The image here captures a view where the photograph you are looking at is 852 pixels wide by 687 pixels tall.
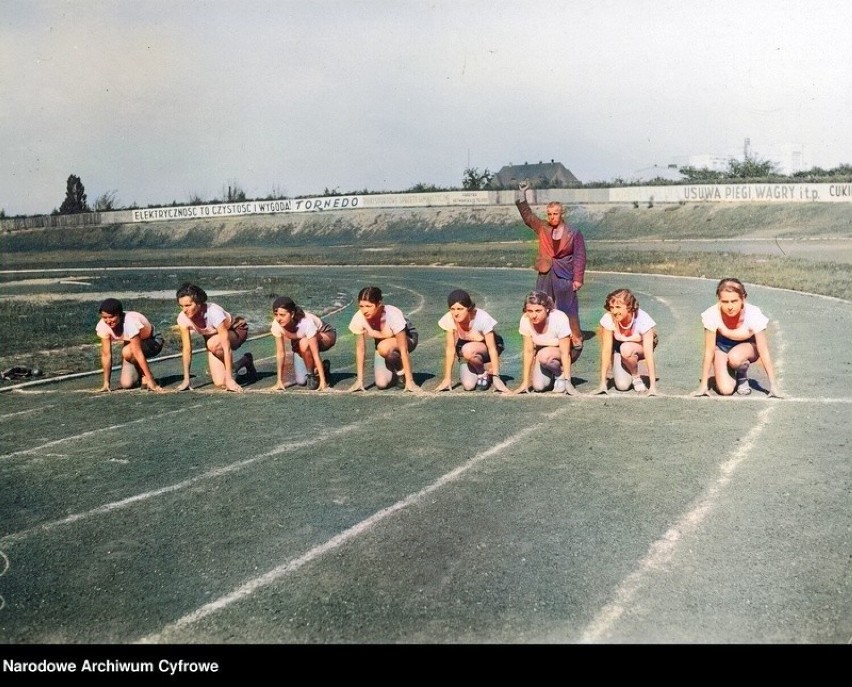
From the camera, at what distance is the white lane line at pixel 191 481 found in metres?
5.50

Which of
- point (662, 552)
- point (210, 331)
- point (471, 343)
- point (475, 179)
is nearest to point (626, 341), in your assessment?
point (471, 343)

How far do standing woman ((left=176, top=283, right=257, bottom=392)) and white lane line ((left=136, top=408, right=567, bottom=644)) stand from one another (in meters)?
4.23

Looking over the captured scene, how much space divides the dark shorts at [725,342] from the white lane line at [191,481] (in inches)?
133

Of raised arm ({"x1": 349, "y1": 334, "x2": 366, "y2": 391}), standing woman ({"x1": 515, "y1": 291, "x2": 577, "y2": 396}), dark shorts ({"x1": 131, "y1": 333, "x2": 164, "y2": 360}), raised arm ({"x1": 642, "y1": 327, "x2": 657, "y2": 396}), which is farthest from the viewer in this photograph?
dark shorts ({"x1": 131, "y1": 333, "x2": 164, "y2": 360})

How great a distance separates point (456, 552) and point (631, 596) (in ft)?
3.55

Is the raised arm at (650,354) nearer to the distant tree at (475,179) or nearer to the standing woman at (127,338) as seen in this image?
the standing woman at (127,338)

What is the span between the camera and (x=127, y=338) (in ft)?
33.1

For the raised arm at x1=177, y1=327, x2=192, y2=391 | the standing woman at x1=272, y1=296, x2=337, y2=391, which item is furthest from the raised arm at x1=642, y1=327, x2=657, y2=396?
the raised arm at x1=177, y1=327, x2=192, y2=391

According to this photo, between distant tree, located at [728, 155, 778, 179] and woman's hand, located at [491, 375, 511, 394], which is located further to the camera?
distant tree, located at [728, 155, 778, 179]

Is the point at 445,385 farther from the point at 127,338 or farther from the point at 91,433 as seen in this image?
the point at 127,338

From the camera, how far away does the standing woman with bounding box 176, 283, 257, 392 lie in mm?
9758

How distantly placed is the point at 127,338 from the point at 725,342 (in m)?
6.87

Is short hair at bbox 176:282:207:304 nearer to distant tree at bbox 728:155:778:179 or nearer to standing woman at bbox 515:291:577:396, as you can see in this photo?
standing woman at bbox 515:291:577:396
